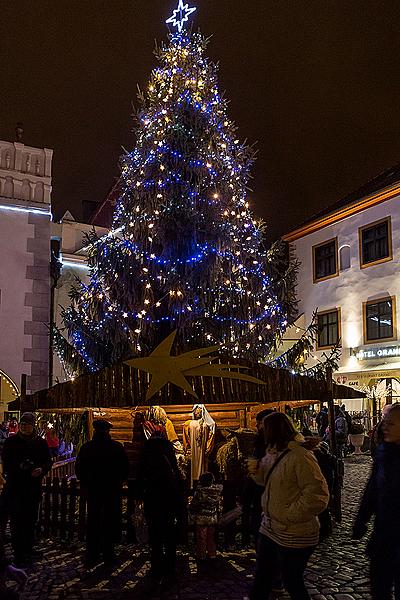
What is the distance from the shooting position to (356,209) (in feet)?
100

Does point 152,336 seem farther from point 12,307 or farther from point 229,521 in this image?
point 229,521

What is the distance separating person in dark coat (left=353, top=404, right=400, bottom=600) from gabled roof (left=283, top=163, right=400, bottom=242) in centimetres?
2451

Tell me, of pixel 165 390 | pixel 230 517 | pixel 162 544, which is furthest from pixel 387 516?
pixel 165 390

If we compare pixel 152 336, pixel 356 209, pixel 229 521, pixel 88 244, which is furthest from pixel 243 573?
pixel 356 209

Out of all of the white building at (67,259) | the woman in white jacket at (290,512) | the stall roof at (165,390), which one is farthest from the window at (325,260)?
the woman in white jacket at (290,512)

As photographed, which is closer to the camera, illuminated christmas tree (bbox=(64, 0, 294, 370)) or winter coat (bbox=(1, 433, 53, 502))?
winter coat (bbox=(1, 433, 53, 502))

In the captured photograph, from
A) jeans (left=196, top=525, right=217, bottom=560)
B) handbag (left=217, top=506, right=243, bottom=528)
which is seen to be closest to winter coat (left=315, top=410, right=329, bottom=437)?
handbag (left=217, top=506, right=243, bottom=528)

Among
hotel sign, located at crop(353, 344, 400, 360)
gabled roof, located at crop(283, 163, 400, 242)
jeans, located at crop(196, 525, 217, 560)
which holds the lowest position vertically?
jeans, located at crop(196, 525, 217, 560)

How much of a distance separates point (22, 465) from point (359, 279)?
24.4 meters

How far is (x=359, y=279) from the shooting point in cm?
3031

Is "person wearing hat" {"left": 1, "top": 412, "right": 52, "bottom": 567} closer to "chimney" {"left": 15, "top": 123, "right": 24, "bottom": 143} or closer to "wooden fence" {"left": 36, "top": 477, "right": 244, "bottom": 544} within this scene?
"wooden fence" {"left": 36, "top": 477, "right": 244, "bottom": 544}

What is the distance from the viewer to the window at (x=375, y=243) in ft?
94.0

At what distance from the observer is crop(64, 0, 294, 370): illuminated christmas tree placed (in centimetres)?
1548

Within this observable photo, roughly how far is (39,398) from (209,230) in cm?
697
